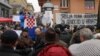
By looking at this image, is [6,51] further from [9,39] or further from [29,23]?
→ [29,23]

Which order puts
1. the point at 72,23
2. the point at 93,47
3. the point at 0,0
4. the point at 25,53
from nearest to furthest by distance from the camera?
the point at 93,47 < the point at 25,53 < the point at 72,23 < the point at 0,0

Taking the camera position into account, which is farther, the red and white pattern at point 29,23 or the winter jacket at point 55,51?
the red and white pattern at point 29,23

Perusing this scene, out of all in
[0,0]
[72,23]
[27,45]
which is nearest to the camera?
[27,45]

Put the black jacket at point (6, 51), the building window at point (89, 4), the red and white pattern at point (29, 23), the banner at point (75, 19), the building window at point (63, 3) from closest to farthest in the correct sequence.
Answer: the black jacket at point (6, 51), the red and white pattern at point (29, 23), the banner at point (75, 19), the building window at point (89, 4), the building window at point (63, 3)

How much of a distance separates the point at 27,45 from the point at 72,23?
10.2 m

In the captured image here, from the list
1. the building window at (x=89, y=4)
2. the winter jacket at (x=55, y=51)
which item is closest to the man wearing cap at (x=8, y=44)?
the winter jacket at (x=55, y=51)

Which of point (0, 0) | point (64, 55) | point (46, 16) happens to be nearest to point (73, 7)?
point (0, 0)

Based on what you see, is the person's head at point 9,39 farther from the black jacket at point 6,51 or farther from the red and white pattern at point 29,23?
the red and white pattern at point 29,23

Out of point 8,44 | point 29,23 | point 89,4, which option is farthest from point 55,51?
point 89,4

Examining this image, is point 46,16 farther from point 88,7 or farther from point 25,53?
point 88,7

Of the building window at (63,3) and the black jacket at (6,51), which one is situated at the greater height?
the black jacket at (6,51)

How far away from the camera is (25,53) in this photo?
29.5 ft

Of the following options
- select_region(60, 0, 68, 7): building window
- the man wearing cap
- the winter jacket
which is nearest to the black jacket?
the man wearing cap

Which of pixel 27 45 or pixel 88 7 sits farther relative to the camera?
pixel 88 7
